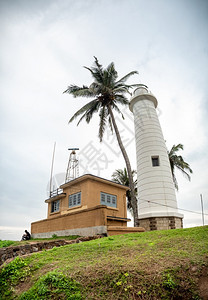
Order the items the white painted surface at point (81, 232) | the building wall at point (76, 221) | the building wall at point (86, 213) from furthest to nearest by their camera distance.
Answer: the building wall at point (86, 213)
the building wall at point (76, 221)
the white painted surface at point (81, 232)

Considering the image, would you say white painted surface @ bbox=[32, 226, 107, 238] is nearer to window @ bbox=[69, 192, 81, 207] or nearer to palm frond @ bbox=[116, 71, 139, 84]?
window @ bbox=[69, 192, 81, 207]

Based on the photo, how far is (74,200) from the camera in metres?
16.7

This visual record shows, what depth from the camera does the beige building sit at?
1155 centimetres

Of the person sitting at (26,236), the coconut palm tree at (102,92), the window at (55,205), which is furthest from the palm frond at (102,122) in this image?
the person sitting at (26,236)

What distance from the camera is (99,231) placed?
1112 centimetres

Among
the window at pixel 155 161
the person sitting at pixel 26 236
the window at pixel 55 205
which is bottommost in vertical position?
the person sitting at pixel 26 236

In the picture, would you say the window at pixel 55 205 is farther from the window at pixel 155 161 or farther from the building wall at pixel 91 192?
the window at pixel 155 161

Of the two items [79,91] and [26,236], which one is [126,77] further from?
[26,236]

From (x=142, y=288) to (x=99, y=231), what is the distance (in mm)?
7574

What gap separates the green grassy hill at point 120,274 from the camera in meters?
3.80

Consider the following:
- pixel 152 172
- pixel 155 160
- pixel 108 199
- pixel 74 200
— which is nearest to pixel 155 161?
pixel 155 160

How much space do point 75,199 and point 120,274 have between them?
12718 mm

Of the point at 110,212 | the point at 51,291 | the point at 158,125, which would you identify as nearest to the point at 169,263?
the point at 51,291

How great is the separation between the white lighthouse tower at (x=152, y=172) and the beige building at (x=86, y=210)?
1.44 m
